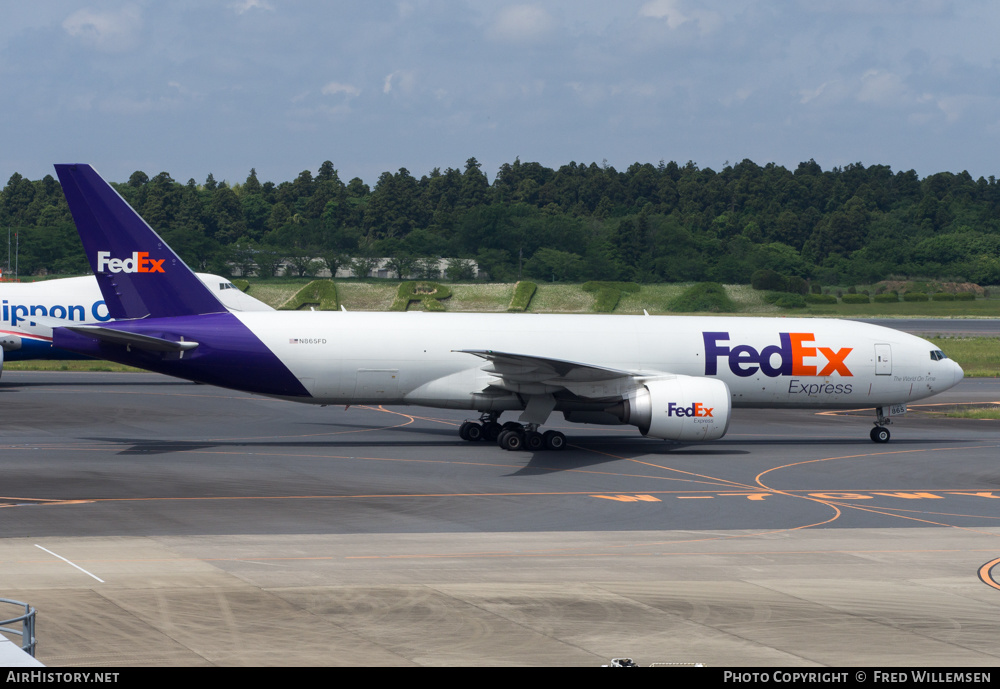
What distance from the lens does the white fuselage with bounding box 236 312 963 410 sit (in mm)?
33562

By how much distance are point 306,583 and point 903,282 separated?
147 meters

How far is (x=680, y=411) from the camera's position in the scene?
31.6 metres

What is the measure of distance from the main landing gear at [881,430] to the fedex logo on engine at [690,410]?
8189 millimetres

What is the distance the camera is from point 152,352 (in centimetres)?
3275

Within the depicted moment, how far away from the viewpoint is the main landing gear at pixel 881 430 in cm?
3638

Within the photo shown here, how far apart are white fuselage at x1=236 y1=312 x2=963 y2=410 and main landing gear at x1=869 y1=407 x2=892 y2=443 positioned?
0.65m

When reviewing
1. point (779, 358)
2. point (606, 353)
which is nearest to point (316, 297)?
point (606, 353)

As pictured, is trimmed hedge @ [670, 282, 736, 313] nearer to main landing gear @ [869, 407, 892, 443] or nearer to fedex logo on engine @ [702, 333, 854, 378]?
main landing gear @ [869, 407, 892, 443]

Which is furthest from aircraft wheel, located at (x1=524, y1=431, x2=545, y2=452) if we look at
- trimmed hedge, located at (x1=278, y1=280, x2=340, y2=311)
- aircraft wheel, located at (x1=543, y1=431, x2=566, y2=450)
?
trimmed hedge, located at (x1=278, y1=280, x2=340, y2=311)

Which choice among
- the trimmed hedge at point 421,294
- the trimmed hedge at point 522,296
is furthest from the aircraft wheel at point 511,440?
the trimmed hedge at point 522,296

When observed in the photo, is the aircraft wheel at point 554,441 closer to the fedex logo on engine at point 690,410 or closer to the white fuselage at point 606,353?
the white fuselage at point 606,353

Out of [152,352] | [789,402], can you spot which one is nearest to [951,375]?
[789,402]

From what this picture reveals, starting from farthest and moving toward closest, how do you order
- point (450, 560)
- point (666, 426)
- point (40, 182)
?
point (40, 182), point (666, 426), point (450, 560)
